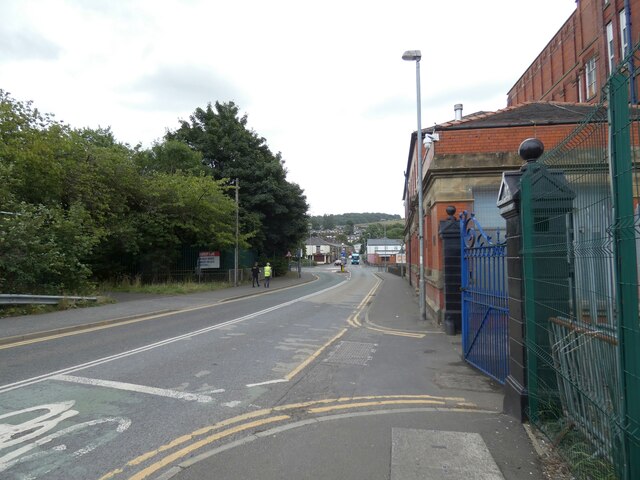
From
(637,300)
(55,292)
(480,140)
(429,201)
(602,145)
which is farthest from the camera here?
(55,292)

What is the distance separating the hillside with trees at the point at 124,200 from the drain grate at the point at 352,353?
1109 centimetres

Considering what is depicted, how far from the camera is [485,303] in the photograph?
645cm

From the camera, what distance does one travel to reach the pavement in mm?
3547

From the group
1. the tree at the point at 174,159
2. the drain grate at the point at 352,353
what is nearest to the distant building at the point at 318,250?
the tree at the point at 174,159

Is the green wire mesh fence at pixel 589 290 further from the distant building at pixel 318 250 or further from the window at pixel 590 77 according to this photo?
the distant building at pixel 318 250

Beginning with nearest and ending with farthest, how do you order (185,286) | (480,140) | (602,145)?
(602,145) → (480,140) → (185,286)

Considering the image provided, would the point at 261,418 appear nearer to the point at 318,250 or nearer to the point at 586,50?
the point at 586,50

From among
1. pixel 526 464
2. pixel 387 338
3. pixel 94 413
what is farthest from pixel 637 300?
pixel 387 338

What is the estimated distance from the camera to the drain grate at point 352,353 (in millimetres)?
7738

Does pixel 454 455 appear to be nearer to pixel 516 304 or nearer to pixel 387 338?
pixel 516 304

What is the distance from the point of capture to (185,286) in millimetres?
23234

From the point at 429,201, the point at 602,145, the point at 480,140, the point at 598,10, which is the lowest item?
the point at 602,145

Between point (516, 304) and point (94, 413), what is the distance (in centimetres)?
496

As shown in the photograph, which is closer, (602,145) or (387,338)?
(602,145)
